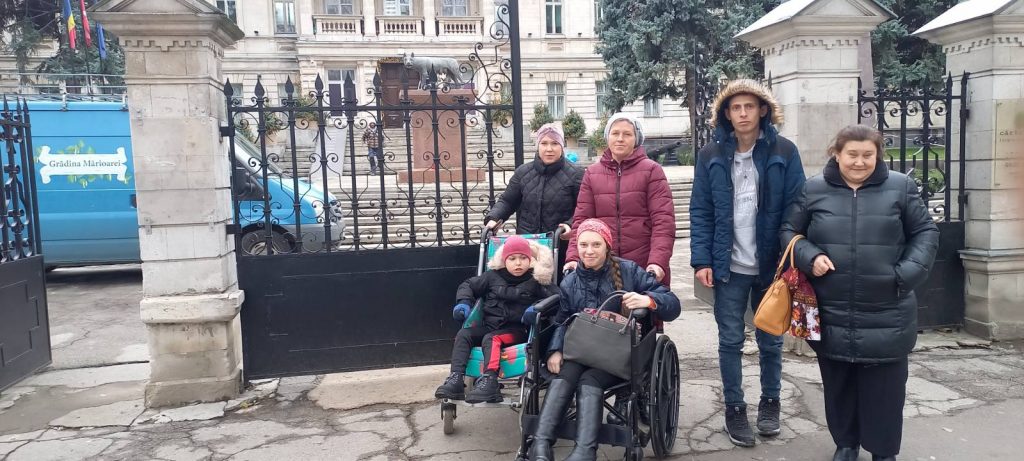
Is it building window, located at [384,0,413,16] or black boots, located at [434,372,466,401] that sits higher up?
building window, located at [384,0,413,16]

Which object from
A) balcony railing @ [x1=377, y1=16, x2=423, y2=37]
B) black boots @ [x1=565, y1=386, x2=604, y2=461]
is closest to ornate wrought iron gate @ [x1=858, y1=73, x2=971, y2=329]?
black boots @ [x1=565, y1=386, x2=604, y2=461]

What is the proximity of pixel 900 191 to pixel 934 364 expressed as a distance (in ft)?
8.65

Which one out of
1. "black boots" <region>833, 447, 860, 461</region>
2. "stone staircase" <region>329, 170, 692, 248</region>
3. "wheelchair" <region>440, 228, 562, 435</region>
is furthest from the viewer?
"stone staircase" <region>329, 170, 692, 248</region>

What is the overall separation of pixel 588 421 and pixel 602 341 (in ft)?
1.19

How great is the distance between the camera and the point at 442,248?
16.6ft

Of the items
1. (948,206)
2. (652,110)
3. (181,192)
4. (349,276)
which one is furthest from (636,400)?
(652,110)

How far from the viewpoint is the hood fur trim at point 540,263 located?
393cm

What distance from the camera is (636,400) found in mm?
3326

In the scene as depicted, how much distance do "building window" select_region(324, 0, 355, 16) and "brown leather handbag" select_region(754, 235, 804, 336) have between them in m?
32.8

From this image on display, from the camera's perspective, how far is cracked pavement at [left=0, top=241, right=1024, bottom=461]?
12.6 ft

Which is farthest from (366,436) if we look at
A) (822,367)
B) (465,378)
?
(822,367)

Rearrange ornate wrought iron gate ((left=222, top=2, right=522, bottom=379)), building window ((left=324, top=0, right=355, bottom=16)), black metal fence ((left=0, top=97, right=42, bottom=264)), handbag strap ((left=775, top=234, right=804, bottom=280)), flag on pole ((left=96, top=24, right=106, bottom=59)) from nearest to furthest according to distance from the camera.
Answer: handbag strap ((left=775, top=234, right=804, bottom=280))
ornate wrought iron gate ((left=222, top=2, right=522, bottom=379))
black metal fence ((left=0, top=97, right=42, bottom=264))
flag on pole ((left=96, top=24, right=106, bottom=59))
building window ((left=324, top=0, right=355, bottom=16))

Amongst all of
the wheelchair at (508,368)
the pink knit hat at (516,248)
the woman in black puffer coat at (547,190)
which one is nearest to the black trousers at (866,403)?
the wheelchair at (508,368)

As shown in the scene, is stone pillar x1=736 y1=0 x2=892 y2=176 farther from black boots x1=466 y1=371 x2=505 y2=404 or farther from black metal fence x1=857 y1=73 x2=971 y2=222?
black boots x1=466 y1=371 x2=505 y2=404
